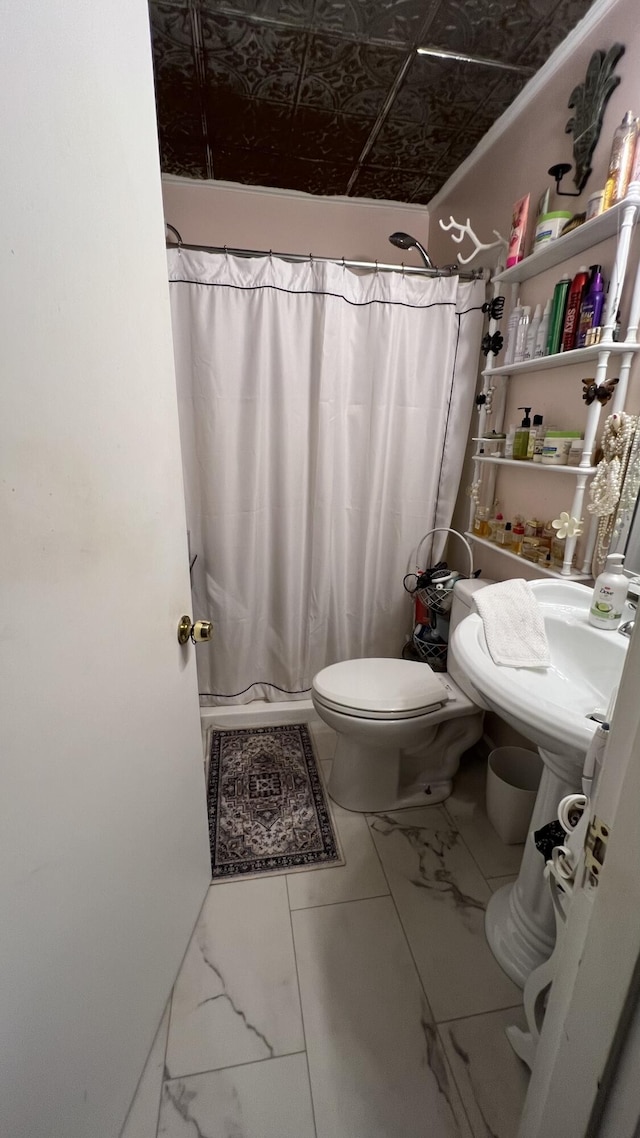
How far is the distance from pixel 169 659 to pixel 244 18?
172 centimetres

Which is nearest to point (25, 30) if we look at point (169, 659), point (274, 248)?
point (169, 659)

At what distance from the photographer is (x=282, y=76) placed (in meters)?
1.35

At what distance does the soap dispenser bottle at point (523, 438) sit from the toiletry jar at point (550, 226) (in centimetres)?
46

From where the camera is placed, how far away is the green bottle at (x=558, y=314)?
1.21m

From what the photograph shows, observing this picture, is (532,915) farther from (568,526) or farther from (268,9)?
(268,9)

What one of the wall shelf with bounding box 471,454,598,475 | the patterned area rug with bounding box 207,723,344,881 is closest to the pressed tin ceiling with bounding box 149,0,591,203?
the wall shelf with bounding box 471,454,598,475

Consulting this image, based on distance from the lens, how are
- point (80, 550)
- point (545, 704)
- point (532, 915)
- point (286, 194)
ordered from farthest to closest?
point (286, 194), point (532, 915), point (545, 704), point (80, 550)

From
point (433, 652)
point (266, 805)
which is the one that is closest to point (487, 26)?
point (433, 652)

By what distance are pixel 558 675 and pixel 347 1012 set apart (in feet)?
3.01

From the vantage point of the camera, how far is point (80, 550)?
0.55 m

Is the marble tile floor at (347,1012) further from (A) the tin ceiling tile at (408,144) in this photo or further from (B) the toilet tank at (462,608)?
(A) the tin ceiling tile at (408,144)

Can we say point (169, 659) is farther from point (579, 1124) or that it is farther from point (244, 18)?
point (244, 18)

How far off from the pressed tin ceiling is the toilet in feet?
5.16

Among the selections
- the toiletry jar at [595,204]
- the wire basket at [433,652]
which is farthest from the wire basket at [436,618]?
the toiletry jar at [595,204]
